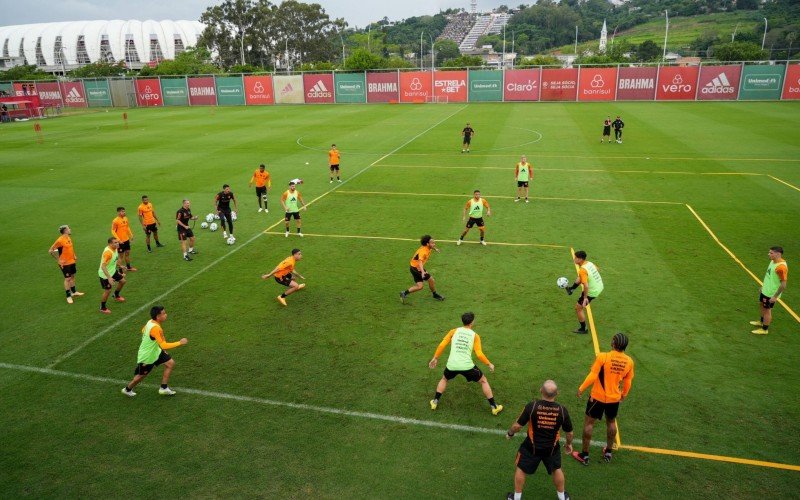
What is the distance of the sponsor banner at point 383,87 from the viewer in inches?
2506

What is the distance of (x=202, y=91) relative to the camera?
67.9m

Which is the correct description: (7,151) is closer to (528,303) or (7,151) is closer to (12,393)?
(12,393)

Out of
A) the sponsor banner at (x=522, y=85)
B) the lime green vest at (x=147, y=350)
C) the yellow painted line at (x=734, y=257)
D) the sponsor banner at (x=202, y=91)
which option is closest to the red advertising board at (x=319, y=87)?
the sponsor banner at (x=202, y=91)

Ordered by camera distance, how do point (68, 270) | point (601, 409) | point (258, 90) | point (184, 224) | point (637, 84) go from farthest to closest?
point (258, 90), point (637, 84), point (184, 224), point (68, 270), point (601, 409)

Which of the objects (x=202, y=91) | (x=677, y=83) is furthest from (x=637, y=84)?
(x=202, y=91)

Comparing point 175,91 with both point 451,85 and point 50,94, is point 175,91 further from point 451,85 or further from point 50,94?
point 451,85

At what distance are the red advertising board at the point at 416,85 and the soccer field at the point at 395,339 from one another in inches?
1551

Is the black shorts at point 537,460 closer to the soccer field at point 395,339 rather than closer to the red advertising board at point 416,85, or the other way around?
the soccer field at point 395,339

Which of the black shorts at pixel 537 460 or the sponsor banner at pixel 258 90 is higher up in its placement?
the sponsor banner at pixel 258 90

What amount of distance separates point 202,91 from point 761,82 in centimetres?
6455

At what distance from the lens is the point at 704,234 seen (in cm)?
1767

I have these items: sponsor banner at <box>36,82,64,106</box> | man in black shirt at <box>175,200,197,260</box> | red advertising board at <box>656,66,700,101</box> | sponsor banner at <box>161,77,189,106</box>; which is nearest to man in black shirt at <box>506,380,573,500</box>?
man in black shirt at <box>175,200,197,260</box>

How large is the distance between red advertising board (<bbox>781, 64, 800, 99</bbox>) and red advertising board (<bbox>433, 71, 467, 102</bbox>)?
108 ft

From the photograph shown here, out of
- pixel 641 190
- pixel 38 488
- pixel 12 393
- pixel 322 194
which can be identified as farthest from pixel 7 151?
pixel 641 190
